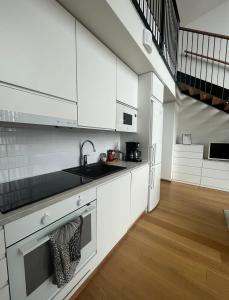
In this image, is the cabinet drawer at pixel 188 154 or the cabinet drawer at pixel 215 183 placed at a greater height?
the cabinet drawer at pixel 188 154

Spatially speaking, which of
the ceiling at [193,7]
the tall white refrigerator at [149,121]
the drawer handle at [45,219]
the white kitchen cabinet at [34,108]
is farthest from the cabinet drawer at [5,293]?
the ceiling at [193,7]

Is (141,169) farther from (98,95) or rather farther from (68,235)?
(68,235)

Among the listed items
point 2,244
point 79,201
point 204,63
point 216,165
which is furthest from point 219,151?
point 2,244

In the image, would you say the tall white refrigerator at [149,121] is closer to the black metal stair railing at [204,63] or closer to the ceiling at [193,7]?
the black metal stair railing at [204,63]

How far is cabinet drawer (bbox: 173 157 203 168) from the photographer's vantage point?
3512 millimetres

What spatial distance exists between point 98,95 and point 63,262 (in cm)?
139

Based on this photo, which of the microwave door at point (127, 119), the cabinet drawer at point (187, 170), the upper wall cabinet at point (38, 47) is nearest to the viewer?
the upper wall cabinet at point (38, 47)

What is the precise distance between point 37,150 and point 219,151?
3.87 meters

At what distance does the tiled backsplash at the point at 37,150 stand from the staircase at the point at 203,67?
306cm

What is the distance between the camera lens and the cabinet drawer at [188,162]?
351 cm

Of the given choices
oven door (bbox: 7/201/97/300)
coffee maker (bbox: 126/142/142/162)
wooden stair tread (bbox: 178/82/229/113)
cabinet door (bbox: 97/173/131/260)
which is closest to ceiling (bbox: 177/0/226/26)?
wooden stair tread (bbox: 178/82/229/113)

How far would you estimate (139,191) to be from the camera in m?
1.95

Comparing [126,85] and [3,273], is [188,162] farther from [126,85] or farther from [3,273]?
[3,273]

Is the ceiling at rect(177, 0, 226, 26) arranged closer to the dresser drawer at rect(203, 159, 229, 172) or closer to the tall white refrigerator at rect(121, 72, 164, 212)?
the tall white refrigerator at rect(121, 72, 164, 212)
